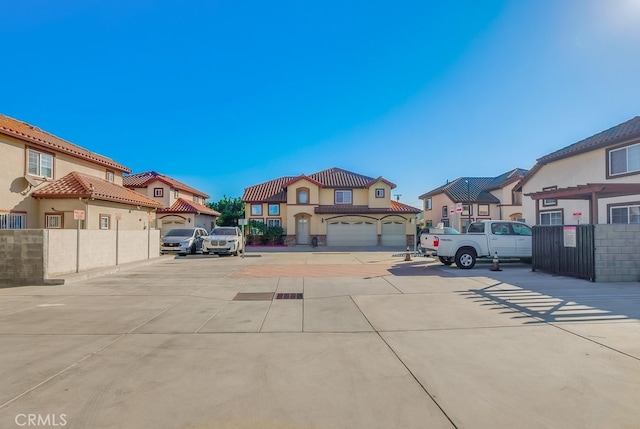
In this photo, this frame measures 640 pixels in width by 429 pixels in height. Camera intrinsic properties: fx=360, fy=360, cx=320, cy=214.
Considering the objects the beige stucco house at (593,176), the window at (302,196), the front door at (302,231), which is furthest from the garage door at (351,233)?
the beige stucco house at (593,176)

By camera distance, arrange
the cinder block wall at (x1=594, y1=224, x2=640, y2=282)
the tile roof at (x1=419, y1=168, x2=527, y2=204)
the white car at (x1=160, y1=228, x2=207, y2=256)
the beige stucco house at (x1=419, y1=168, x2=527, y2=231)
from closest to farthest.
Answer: the cinder block wall at (x1=594, y1=224, x2=640, y2=282) < the white car at (x1=160, y1=228, x2=207, y2=256) < the beige stucco house at (x1=419, y1=168, x2=527, y2=231) < the tile roof at (x1=419, y1=168, x2=527, y2=204)

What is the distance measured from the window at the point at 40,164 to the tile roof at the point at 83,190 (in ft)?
1.78

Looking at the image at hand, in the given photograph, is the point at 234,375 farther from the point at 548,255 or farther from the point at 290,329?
the point at 548,255

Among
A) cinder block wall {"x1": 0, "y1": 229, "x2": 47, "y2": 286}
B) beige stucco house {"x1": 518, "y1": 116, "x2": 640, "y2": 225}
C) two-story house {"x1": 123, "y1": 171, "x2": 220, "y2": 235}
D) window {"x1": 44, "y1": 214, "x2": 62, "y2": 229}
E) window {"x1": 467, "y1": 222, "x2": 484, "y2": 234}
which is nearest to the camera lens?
cinder block wall {"x1": 0, "y1": 229, "x2": 47, "y2": 286}

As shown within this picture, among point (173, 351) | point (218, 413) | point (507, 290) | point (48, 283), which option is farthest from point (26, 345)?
point (507, 290)

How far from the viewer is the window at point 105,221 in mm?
18000

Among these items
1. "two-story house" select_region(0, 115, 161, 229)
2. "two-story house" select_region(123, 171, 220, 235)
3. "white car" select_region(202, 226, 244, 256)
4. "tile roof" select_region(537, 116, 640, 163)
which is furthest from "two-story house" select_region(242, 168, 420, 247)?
"two-story house" select_region(0, 115, 161, 229)

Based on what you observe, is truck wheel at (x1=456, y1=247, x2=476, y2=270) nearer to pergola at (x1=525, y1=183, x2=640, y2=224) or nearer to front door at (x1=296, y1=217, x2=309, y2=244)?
pergola at (x1=525, y1=183, x2=640, y2=224)

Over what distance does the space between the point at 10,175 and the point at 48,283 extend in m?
6.97

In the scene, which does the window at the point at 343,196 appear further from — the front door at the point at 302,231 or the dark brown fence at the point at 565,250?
the dark brown fence at the point at 565,250

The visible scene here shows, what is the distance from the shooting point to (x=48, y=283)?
1099cm

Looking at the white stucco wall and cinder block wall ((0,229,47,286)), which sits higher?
the white stucco wall

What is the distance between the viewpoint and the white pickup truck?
14.6 meters

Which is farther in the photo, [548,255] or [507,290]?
[548,255]
